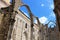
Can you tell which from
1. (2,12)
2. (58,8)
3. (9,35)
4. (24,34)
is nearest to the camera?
(58,8)

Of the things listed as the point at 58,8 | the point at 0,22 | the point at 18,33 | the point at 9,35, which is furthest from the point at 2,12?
the point at 58,8

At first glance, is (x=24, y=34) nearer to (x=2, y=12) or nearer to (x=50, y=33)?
(x=50, y=33)

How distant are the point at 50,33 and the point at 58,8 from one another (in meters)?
21.7

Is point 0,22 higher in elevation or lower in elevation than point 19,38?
higher

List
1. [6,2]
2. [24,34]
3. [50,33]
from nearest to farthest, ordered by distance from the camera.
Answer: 1. [6,2]
2. [24,34]
3. [50,33]

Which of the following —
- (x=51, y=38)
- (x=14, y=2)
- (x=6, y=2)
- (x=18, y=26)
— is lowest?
(x=51, y=38)

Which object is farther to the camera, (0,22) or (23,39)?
(23,39)

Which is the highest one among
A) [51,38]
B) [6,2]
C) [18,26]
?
[6,2]

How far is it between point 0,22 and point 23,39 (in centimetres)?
693

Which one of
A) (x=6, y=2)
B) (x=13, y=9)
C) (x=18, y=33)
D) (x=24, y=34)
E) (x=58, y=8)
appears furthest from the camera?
(x=24, y=34)

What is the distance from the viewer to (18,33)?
17672mm

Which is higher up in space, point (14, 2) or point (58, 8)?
point (14, 2)

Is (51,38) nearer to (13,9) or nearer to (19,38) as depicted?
(19,38)

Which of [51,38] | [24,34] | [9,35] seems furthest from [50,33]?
[9,35]
